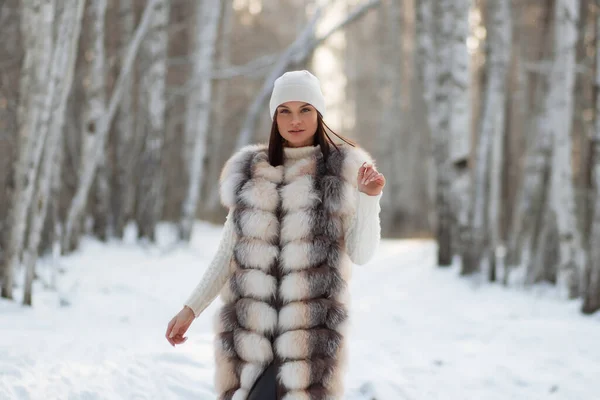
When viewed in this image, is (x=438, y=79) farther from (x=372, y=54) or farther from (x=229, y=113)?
(x=372, y=54)

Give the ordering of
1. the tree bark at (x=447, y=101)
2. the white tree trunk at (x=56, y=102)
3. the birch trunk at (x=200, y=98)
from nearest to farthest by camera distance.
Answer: the white tree trunk at (x=56, y=102) < the tree bark at (x=447, y=101) < the birch trunk at (x=200, y=98)

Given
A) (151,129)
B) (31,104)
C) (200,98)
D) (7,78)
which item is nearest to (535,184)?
(200,98)

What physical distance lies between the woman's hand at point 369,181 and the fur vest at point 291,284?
6cm

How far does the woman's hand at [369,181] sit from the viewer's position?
2.22 m

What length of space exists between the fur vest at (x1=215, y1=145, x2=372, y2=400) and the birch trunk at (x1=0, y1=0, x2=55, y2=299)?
8.59ft

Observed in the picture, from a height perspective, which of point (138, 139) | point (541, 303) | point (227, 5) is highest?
point (227, 5)

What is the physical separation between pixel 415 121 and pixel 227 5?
7527 mm

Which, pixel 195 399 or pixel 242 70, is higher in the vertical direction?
pixel 242 70

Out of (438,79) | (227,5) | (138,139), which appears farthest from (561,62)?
(227,5)

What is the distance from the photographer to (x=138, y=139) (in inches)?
400

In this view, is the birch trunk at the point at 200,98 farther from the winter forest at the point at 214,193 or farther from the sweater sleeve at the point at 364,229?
the sweater sleeve at the point at 364,229

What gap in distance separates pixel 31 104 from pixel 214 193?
8.36m

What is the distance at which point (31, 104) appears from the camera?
14.5 ft

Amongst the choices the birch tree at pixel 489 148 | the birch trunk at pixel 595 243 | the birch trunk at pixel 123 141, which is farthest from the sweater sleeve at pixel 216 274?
the birch trunk at pixel 123 141
